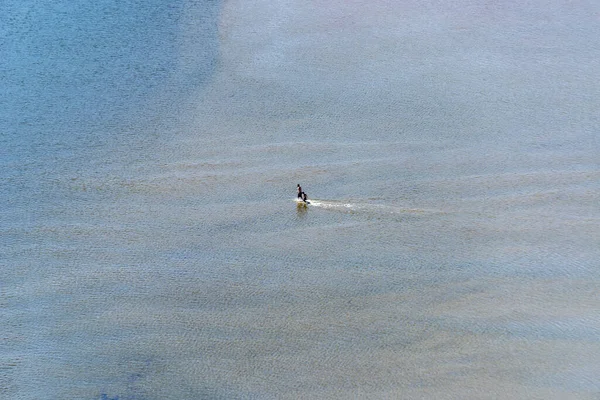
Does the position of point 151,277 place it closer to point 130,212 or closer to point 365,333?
point 130,212

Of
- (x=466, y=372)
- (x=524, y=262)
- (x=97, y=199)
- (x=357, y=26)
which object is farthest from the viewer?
(x=357, y=26)

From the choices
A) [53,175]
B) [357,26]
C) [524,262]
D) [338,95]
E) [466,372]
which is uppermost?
[357,26]

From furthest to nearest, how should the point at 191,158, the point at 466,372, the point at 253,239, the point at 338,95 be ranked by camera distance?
the point at 338,95
the point at 191,158
the point at 253,239
the point at 466,372

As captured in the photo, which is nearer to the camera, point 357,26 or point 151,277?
point 151,277

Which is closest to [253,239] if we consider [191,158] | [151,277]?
[151,277]

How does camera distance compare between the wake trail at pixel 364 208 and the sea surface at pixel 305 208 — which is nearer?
the sea surface at pixel 305 208

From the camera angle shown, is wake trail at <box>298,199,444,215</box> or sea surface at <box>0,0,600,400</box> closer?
sea surface at <box>0,0,600,400</box>

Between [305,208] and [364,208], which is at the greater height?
[305,208]

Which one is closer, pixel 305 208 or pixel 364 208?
pixel 364 208
